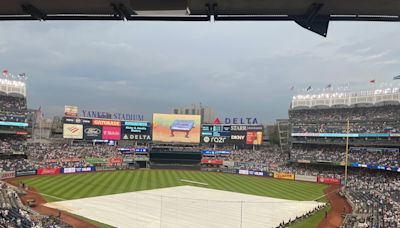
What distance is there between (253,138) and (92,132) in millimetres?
38930

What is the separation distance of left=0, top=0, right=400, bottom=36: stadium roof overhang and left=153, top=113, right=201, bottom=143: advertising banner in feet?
247

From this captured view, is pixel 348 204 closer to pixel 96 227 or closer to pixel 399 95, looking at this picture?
pixel 96 227

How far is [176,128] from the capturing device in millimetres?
82375

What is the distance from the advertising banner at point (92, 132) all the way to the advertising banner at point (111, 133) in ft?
3.33

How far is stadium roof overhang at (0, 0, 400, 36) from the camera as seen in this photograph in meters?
6.07

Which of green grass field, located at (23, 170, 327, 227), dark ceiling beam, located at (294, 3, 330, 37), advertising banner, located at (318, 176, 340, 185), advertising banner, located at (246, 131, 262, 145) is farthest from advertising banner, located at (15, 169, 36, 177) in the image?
dark ceiling beam, located at (294, 3, 330, 37)

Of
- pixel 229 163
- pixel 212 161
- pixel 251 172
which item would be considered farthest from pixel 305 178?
pixel 212 161

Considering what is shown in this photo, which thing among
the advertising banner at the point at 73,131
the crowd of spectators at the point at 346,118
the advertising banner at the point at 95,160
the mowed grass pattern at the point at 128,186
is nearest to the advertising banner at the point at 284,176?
the mowed grass pattern at the point at 128,186

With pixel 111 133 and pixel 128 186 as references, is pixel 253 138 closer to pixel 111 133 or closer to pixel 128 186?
pixel 111 133

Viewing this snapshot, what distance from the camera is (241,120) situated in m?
90.8

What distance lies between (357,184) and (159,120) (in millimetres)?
46103

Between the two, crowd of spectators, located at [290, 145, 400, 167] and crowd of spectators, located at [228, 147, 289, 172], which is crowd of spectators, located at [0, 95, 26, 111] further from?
crowd of spectators, located at [290, 145, 400, 167]

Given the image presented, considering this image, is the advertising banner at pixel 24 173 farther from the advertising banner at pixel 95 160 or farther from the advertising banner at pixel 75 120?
the advertising banner at pixel 75 120

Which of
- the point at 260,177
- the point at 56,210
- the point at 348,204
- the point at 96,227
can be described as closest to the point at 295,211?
the point at 348,204
